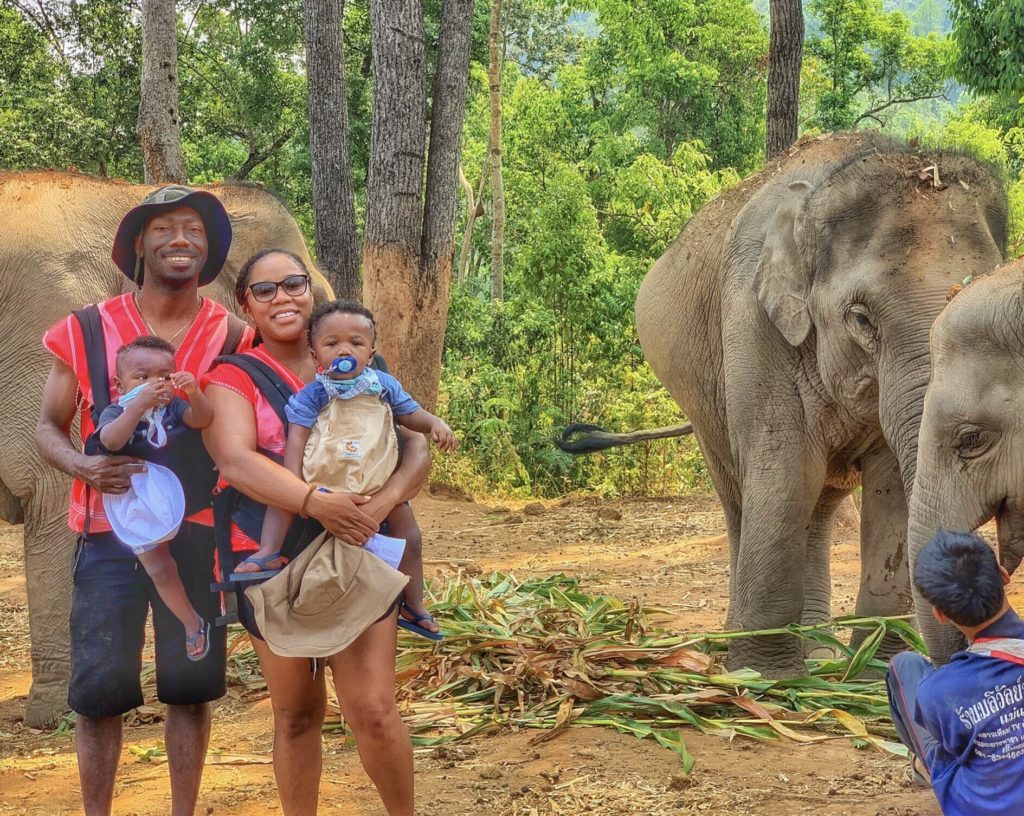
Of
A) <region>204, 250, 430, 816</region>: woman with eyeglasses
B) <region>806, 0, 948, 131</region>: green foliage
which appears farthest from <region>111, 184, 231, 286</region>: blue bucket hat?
<region>806, 0, 948, 131</region>: green foliage

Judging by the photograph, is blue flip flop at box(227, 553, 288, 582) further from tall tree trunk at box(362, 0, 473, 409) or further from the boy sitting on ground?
tall tree trunk at box(362, 0, 473, 409)

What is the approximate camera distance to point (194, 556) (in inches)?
140

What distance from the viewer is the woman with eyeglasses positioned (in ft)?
10.3

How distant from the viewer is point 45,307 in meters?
5.82

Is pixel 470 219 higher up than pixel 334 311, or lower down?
higher up

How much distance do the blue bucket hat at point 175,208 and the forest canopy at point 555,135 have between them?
3033 millimetres

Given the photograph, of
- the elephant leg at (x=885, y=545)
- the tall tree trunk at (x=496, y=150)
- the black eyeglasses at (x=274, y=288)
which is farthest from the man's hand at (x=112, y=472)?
the tall tree trunk at (x=496, y=150)

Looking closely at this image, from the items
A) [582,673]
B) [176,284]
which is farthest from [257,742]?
[176,284]

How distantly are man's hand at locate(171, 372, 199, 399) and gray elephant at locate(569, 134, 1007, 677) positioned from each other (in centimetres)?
251

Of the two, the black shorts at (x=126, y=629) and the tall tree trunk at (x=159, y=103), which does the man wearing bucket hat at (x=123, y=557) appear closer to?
the black shorts at (x=126, y=629)

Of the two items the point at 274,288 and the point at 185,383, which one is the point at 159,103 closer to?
the point at 274,288

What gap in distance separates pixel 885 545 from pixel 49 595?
3.59 meters

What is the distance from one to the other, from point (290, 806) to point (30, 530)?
2814 mm

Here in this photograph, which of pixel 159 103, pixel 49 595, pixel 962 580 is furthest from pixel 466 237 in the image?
pixel 962 580
